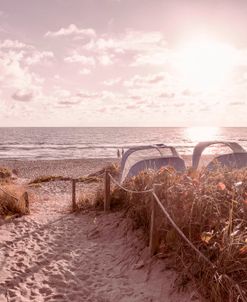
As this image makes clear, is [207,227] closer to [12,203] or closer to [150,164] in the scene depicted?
[12,203]

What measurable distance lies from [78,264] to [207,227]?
7.93 ft

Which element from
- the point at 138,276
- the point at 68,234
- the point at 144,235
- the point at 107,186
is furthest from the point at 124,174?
the point at 138,276

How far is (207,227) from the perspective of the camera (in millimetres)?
4594

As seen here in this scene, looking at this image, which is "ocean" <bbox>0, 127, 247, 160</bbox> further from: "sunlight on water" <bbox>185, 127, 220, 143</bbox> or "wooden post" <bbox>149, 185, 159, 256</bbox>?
"wooden post" <bbox>149, 185, 159, 256</bbox>

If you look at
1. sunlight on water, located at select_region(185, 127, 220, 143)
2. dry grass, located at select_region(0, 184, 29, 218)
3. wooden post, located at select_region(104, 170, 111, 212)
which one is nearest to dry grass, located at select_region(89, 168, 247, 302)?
wooden post, located at select_region(104, 170, 111, 212)

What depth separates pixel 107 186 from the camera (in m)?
8.22

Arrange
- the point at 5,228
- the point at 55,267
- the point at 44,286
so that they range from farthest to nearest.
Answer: the point at 5,228 → the point at 55,267 → the point at 44,286

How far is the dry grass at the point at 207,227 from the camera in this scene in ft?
12.1

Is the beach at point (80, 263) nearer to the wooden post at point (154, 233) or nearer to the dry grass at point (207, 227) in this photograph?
the wooden post at point (154, 233)

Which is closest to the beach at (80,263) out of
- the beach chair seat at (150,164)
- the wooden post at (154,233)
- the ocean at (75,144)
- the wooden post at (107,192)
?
the wooden post at (154,233)

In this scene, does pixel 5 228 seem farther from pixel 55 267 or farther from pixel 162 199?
pixel 162 199

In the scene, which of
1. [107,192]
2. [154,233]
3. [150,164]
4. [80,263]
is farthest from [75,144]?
[154,233]

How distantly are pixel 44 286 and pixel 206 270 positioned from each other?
7.83 ft

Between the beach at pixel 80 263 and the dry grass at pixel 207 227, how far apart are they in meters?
0.28
